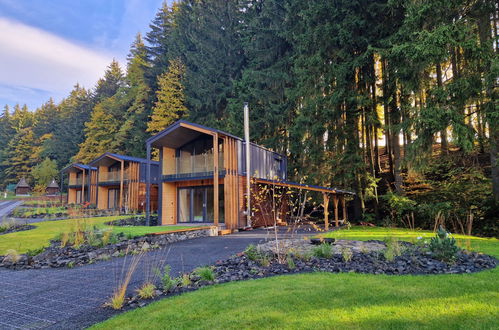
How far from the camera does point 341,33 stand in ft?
49.6

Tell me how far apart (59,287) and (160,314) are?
2.94 metres

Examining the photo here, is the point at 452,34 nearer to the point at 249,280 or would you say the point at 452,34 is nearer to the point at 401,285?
the point at 401,285

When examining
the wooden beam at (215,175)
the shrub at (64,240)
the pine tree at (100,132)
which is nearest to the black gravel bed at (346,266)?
the shrub at (64,240)

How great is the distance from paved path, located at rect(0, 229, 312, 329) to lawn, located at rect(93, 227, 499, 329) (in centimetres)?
83

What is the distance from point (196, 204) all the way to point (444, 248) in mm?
11902

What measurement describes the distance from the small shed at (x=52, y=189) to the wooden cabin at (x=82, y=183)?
12425 millimetres

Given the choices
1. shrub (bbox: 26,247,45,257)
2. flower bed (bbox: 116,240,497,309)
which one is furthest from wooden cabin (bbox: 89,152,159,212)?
flower bed (bbox: 116,240,497,309)

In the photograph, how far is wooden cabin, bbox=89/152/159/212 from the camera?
79.3ft

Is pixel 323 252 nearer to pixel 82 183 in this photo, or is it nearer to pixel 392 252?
pixel 392 252

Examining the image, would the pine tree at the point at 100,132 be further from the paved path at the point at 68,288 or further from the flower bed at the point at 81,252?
the paved path at the point at 68,288

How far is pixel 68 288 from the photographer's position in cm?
521

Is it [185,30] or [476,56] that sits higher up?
[185,30]

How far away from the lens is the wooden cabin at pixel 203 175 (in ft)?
44.9

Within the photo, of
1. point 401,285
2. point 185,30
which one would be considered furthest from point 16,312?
point 185,30
